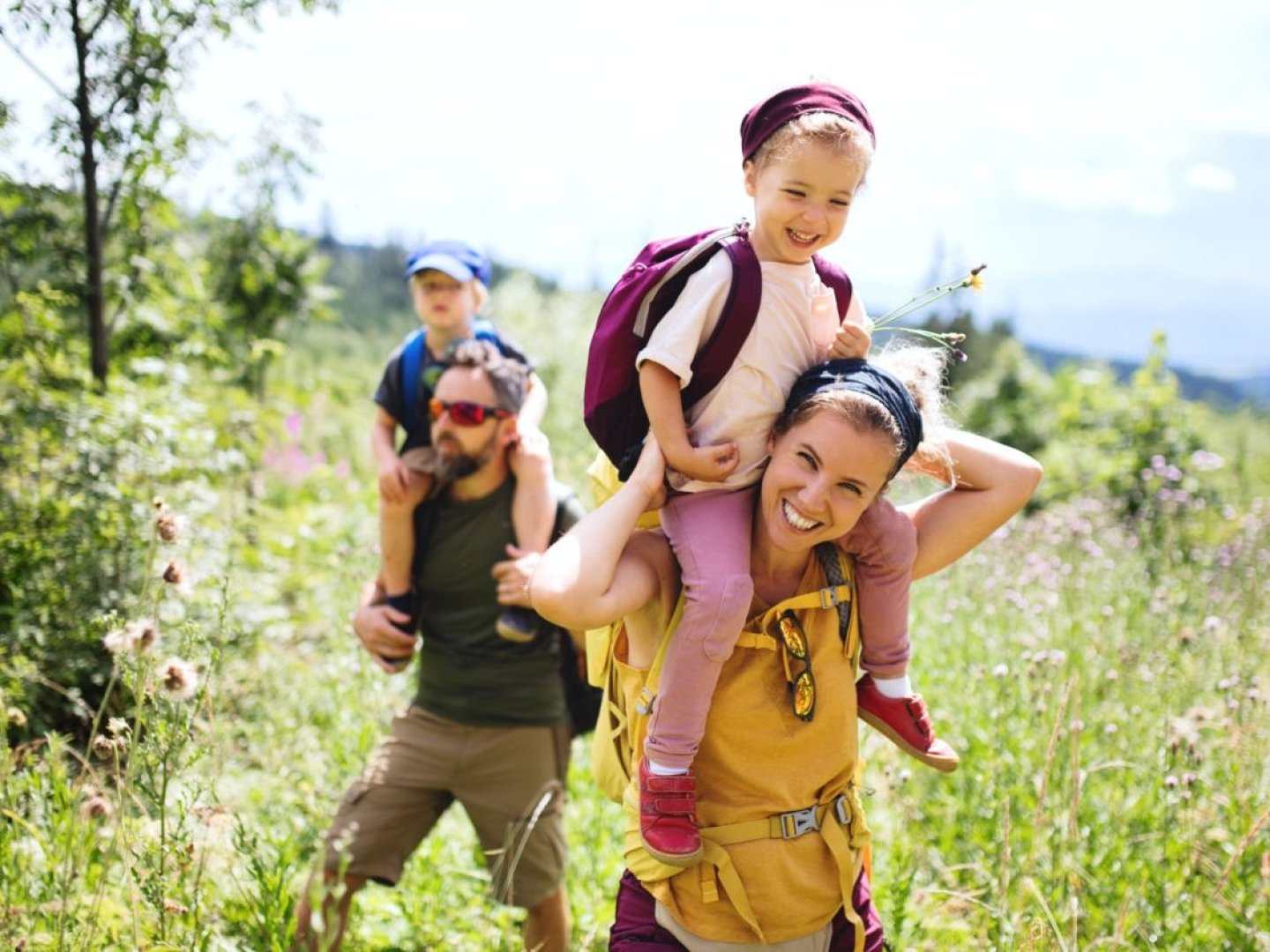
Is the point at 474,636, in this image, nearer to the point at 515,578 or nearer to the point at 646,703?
the point at 515,578

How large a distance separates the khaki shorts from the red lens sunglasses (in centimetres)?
96

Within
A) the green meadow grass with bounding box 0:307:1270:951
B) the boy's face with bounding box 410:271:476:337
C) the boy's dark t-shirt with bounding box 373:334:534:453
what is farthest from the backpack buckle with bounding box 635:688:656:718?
the boy's face with bounding box 410:271:476:337

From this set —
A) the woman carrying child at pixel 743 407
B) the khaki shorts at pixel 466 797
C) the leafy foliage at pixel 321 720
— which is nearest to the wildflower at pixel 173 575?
the leafy foliage at pixel 321 720

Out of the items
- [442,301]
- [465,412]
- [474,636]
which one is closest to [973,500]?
[465,412]

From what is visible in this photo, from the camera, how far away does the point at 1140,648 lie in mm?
4230

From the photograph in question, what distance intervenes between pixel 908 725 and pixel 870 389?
797 millimetres

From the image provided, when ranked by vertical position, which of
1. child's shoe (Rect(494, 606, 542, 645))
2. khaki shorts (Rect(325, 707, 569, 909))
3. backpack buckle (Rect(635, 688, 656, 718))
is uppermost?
backpack buckle (Rect(635, 688, 656, 718))

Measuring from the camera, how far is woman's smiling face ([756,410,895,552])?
1.81m

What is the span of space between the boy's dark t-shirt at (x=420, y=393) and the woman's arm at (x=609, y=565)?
5.07 ft

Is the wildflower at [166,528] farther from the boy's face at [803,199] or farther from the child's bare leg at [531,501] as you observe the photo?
the boy's face at [803,199]

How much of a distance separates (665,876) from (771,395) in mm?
994

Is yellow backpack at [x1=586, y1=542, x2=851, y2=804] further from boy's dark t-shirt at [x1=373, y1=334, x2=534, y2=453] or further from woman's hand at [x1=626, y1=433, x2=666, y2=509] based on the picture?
boy's dark t-shirt at [x1=373, y1=334, x2=534, y2=453]

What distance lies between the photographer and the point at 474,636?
310 cm

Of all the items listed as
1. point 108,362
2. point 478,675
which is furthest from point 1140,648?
point 108,362
